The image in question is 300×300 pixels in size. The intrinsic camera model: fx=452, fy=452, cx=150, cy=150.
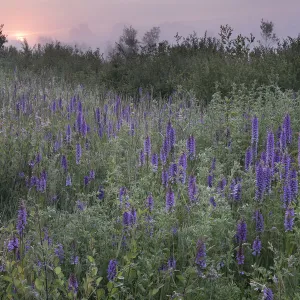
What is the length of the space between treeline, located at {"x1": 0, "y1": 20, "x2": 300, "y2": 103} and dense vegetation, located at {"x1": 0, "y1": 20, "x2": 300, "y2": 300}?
254 cm

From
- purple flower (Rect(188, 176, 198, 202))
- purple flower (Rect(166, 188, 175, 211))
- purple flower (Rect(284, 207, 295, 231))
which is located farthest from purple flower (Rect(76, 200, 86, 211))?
purple flower (Rect(284, 207, 295, 231))

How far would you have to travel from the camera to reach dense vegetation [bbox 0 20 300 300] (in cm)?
Answer: 241

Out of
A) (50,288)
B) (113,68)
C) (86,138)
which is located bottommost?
(50,288)

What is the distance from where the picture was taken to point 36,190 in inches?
162

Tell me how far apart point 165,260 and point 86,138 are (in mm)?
2948

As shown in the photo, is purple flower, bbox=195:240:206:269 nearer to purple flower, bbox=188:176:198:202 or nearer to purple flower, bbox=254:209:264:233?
purple flower, bbox=254:209:264:233

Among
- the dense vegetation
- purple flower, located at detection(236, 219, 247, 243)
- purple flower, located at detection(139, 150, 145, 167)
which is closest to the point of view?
the dense vegetation

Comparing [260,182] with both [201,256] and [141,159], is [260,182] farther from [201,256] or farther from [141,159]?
[141,159]

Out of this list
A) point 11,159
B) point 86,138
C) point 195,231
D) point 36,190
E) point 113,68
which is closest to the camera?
point 195,231

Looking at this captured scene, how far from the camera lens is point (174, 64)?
13797 millimetres

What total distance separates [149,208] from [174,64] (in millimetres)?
11247

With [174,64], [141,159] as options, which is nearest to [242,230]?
[141,159]

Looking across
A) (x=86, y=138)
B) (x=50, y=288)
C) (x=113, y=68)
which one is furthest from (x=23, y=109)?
(x=113, y=68)

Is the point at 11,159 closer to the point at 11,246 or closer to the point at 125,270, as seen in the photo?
the point at 11,246
